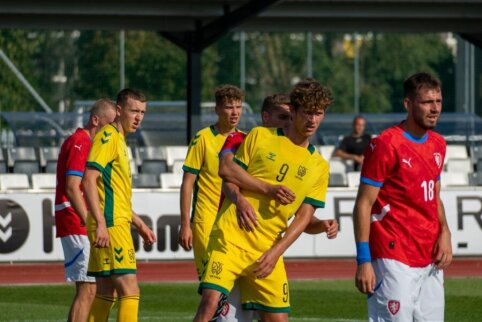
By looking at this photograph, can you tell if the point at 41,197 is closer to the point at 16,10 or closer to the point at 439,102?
the point at 16,10

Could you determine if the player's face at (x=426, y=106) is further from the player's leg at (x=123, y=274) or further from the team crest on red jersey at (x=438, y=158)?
the player's leg at (x=123, y=274)

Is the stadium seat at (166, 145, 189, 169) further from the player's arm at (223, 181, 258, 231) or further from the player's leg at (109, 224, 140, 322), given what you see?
the player's arm at (223, 181, 258, 231)

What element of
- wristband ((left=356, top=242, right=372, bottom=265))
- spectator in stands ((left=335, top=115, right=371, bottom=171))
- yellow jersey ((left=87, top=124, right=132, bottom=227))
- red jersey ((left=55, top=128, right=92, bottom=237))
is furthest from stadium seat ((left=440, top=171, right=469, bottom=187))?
wristband ((left=356, top=242, right=372, bottom=265))

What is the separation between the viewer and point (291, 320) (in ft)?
42.7

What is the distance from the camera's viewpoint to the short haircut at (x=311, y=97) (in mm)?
7746

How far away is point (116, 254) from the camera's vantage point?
952cm

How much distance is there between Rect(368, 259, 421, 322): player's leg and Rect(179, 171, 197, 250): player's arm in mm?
2661

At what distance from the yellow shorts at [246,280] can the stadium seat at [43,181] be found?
14.2m

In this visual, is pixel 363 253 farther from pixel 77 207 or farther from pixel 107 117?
pixel 107 117

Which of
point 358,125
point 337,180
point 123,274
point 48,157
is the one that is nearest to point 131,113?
point 123,274

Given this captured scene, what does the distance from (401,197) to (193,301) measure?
25.1 ft

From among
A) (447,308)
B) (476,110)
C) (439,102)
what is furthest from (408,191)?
(476,110)

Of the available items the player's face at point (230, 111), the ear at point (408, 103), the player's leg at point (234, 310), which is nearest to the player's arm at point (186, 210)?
the player's face at point (230, 111)

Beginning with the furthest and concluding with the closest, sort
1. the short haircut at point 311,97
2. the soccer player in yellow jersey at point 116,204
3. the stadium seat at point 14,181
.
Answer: the stadium seat at point 14,181, the soccer player in yellow jersey at point 116,204, the short haircut at point 311,97
